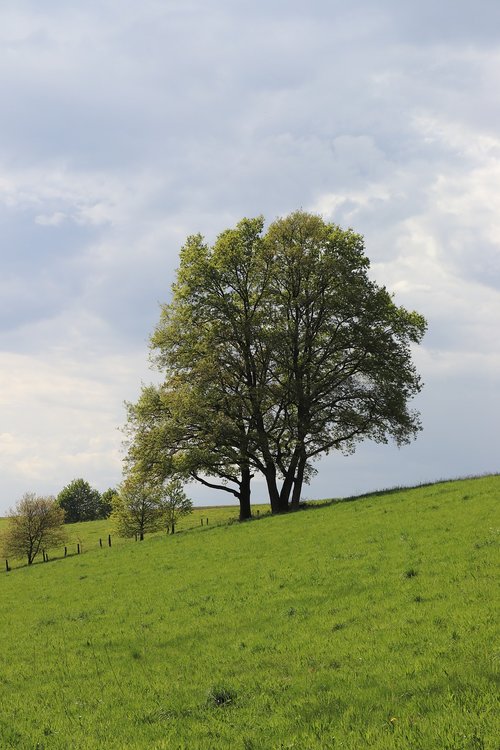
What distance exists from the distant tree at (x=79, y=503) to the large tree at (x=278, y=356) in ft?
290

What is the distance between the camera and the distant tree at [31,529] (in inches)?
2576

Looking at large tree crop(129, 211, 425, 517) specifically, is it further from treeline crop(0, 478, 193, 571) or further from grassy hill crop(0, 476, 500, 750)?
treeline crop(0, 478, 193, 571)

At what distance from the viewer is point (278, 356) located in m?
42.8

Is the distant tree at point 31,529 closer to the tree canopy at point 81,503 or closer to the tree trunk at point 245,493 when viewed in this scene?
the tree trunk at point 245,493

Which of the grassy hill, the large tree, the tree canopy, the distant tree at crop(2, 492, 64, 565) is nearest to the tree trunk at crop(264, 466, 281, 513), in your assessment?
the large tree

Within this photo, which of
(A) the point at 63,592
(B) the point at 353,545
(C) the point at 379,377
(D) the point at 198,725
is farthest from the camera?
(C) the point at 379,377

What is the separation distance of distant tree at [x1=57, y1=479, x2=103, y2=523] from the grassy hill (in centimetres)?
10021

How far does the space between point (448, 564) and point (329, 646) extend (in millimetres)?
6634

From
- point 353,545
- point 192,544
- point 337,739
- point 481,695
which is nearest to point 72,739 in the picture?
point 337,739

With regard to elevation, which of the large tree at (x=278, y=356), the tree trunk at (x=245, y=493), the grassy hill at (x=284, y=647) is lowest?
the grassy hill at (x=284, y=647)

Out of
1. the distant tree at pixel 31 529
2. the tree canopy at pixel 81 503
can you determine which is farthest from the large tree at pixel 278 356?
the tree canopy at pixel 81 503

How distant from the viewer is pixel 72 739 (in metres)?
10.3

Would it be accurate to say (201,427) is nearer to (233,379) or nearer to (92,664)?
(233,379)

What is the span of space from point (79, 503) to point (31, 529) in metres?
61.3
